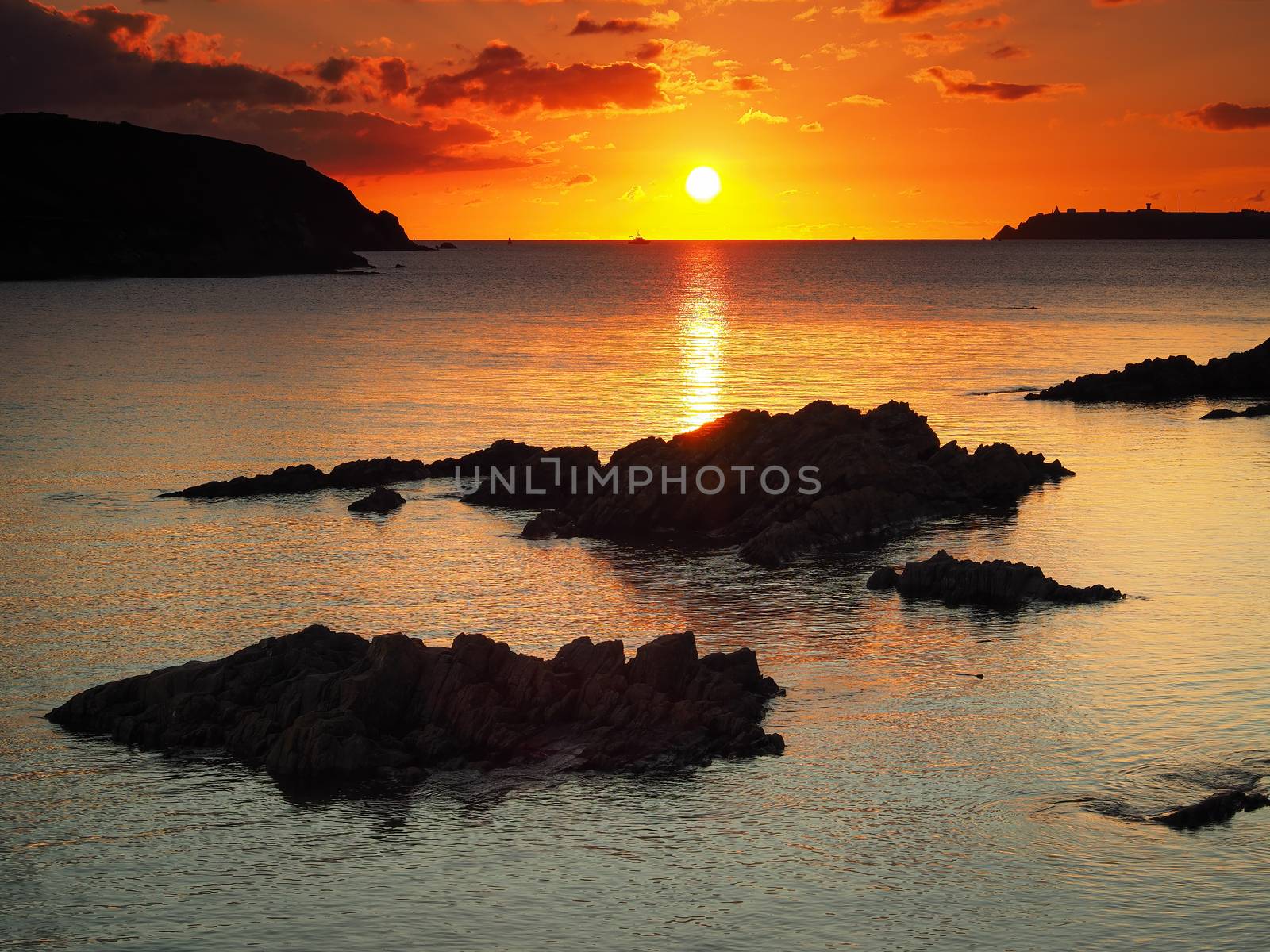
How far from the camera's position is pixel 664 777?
3072cm

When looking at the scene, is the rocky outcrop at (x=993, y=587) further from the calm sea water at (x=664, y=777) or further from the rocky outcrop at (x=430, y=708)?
the rocky outcrop at (x=430, y=708)

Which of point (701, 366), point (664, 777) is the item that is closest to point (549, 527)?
point (664, 777)

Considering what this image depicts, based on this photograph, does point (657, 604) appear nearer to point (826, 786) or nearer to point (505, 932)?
point (826, 786)

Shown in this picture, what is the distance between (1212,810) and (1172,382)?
76.6 meters

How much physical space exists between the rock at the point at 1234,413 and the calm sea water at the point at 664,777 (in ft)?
15.5

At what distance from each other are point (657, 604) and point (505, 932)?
849 inches

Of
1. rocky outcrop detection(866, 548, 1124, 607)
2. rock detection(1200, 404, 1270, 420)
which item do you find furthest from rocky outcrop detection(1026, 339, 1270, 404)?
rocky outcrop detection(866, 548, 1124, 607)

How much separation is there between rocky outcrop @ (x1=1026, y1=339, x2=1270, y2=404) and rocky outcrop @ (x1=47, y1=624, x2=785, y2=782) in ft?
231

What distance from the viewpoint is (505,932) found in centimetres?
2436

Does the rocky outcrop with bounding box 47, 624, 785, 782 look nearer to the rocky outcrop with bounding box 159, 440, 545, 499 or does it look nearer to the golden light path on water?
the rocky outcrop with bounding box 159, 440, 545, 499

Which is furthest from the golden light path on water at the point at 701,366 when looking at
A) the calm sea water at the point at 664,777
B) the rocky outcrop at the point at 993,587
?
the rocky outcrop at the point at 993,587

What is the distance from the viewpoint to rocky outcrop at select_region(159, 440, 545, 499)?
62906mm

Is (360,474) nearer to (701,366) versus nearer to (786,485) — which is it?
(786,485)

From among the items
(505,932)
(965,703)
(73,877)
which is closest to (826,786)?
(965,703)
